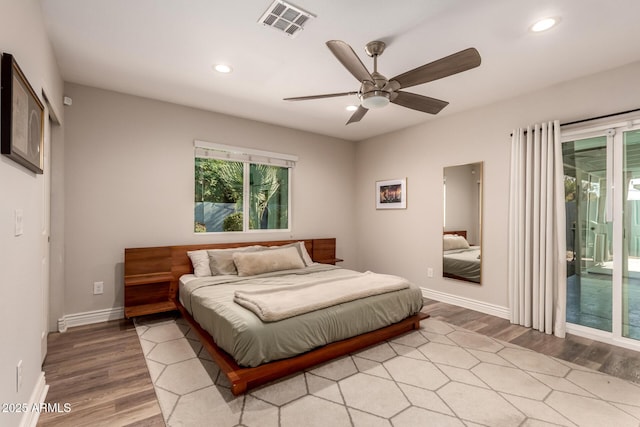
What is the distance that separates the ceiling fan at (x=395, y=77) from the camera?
197cm

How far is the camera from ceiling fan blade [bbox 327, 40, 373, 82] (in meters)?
1.90

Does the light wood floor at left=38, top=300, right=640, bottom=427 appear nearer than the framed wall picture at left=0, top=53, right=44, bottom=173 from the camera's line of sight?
No

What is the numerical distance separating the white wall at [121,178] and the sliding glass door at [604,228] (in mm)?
3902

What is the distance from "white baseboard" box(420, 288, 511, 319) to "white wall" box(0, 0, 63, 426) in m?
4.25

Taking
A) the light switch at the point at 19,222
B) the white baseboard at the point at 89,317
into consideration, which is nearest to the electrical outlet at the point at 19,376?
the light switch at the point at 19,222

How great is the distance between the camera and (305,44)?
250 centimetres

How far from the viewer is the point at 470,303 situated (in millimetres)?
3986

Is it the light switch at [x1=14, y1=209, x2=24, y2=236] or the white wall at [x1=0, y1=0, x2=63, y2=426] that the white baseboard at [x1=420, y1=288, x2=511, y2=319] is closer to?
the white wall at [x1=0, y1=0, x2=63, y2=426]

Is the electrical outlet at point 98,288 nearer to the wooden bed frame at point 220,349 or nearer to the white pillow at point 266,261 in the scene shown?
the wooden bed frame at point 220,349

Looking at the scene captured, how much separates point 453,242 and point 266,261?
2.54m

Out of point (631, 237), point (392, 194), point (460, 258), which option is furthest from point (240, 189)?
point (631, 237)

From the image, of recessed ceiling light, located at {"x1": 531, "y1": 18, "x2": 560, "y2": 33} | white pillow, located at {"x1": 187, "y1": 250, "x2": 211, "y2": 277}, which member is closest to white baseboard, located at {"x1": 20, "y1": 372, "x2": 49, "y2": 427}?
white pillow, located at {"x1": 187, "y1": 250, "x2": 211, "y2": 277}

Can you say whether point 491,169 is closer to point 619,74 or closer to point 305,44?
point 619,74

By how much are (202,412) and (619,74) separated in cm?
442
